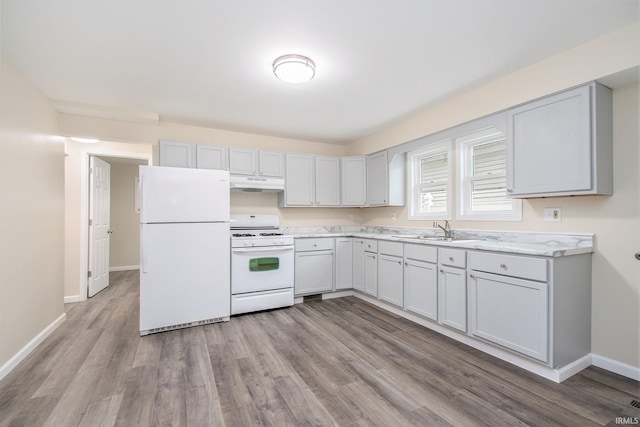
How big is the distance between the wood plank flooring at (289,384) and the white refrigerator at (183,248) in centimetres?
25

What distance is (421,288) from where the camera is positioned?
3098mm

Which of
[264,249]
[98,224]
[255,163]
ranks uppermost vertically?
[255,163]

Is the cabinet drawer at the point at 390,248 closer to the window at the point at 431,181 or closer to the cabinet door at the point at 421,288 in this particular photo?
the cabinet door at the point at 421,288

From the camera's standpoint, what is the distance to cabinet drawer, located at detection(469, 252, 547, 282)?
6.85ft

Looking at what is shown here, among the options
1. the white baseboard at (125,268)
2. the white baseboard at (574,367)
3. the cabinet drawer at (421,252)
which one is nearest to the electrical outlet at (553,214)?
the cabinet drawer at (421,252)

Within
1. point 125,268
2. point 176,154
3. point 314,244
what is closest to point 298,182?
point 314,244

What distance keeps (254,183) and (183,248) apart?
130 centimetres

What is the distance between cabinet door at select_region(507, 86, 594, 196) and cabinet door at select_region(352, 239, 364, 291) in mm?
2045

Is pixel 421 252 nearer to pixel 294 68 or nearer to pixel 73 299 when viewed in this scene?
pixel 294 68

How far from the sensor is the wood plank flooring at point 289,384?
5.58 feet

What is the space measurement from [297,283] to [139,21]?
3.16 m

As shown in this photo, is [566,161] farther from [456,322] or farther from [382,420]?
[382,420]

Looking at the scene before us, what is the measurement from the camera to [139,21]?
1.89 metres

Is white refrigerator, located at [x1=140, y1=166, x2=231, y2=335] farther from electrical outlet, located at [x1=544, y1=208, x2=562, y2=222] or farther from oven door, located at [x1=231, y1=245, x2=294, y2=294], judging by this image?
electrical outlet, located at [x1=544, y1=208, x2=562, y2=222]
